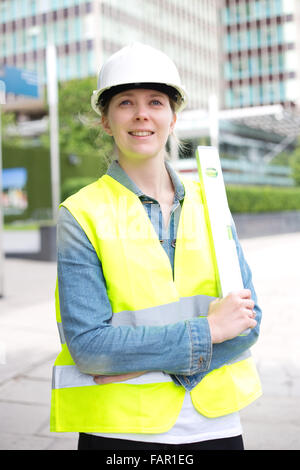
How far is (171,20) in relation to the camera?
7525 cm

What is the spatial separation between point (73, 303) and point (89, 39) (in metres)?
64.5

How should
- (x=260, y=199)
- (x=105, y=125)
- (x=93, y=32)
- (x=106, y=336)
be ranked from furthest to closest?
(x=93, y=32) < (x=260, y=199) < (x=105, y=125) < (x=106, y=336)

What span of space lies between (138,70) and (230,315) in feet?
2.22

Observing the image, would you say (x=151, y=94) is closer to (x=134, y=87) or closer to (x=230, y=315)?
(x=134, y=87)

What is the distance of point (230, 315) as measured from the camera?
4.89 ft

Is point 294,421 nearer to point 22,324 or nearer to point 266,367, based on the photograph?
point 266,367

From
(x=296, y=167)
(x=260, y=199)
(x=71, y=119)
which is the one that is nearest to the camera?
(x=260, y=199)

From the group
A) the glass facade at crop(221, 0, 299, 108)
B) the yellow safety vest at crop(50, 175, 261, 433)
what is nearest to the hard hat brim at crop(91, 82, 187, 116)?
the yellow safety vest at crop(50, 175, 261, 433)

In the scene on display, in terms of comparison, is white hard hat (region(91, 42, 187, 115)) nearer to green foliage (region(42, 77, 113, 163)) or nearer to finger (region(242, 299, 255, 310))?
finger (region(242, 299, 255, 310))

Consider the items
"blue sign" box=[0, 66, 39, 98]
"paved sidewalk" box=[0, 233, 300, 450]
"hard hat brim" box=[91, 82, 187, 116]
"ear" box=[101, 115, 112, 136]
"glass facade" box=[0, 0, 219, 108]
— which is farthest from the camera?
"glass facade" box=[0, 0, 219, 108]

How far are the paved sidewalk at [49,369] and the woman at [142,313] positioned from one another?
2.00m

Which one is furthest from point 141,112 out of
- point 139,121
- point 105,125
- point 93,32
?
point 93,32

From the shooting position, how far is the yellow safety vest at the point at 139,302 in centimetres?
151

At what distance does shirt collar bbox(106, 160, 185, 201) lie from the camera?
5.36 ft
